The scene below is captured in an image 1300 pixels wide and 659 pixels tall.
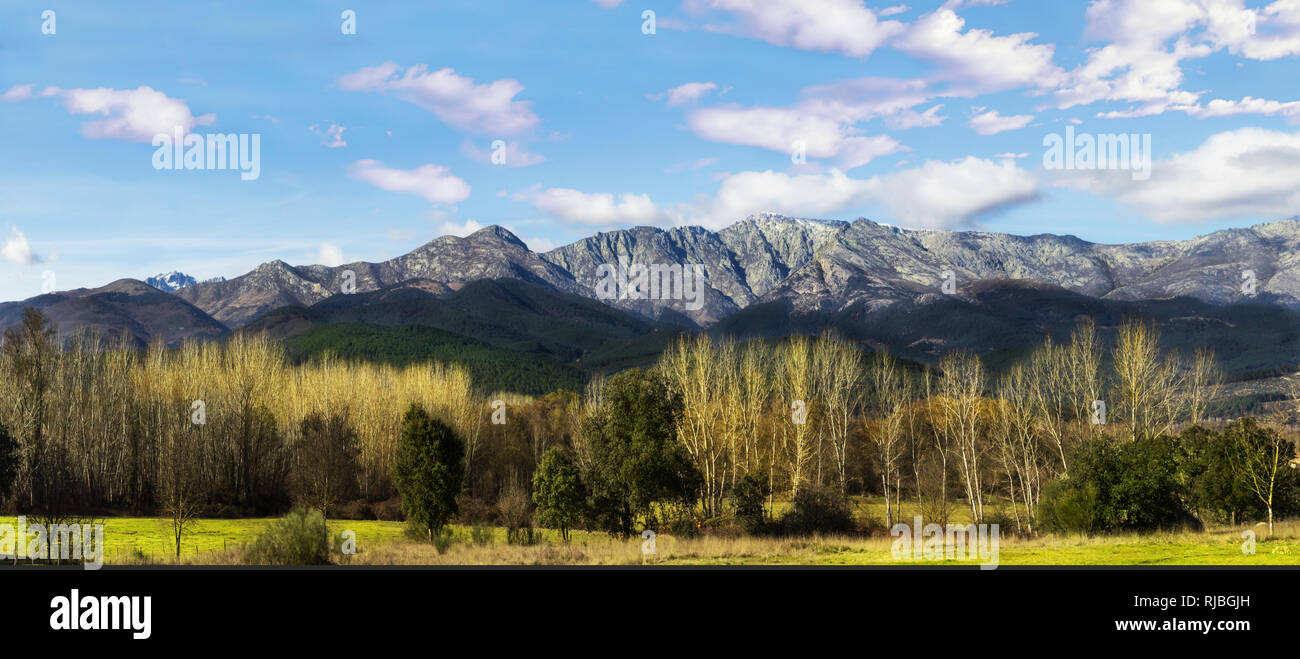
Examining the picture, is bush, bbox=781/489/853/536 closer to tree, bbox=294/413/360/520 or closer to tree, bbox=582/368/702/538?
tree, bbox=582/368/702/538

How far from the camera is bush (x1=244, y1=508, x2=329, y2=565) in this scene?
32.0 metres

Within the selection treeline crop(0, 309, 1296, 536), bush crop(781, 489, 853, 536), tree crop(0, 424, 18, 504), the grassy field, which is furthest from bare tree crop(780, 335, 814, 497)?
tree crop(0, 424, 18, 504)

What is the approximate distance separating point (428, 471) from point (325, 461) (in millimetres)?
16024

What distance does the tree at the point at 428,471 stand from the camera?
54.2m

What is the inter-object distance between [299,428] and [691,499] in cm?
6247

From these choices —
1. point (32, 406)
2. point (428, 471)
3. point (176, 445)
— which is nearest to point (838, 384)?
point (428, 471)

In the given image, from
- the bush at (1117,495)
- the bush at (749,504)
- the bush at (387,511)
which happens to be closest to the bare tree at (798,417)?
the bush at (749,504)

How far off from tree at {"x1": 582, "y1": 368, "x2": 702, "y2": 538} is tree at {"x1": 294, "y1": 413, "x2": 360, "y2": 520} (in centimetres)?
2506

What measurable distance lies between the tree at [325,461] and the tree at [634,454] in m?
25.1

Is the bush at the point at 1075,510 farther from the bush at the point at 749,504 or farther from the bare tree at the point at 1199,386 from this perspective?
the bare tree at the point at 1199,386

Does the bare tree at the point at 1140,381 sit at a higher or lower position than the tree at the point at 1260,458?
higher

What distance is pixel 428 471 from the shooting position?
54688 mm
